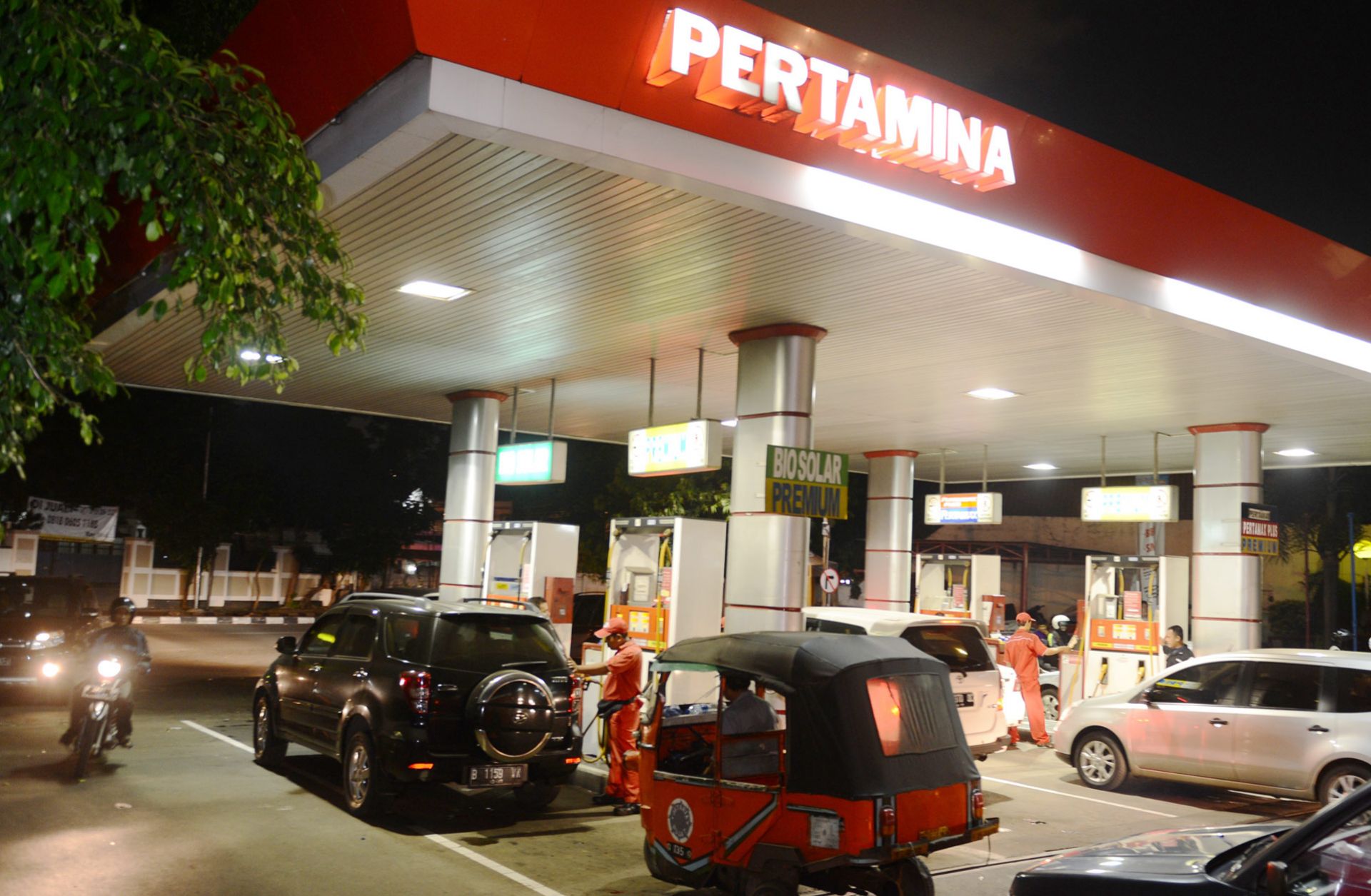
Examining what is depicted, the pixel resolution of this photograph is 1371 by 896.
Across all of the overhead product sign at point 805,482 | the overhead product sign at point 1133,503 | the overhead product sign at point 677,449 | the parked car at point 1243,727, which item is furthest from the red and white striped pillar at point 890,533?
the overhead product sign at point 805,482

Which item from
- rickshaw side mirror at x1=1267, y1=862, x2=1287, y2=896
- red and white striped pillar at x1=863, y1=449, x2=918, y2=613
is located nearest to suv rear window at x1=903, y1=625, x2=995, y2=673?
rickshaw side mirror at x1=1267, y1=862, x2=1287, y2=896

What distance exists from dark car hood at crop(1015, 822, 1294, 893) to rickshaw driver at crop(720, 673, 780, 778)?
6.53 ft

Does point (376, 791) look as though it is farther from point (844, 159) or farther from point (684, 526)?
point (844, 159)

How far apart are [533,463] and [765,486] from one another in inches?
231

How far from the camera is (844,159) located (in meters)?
7.86

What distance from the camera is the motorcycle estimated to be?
971 cm

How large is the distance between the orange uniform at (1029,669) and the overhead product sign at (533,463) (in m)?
6.64

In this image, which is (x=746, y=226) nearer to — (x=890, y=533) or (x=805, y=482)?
(x=805, y=482)

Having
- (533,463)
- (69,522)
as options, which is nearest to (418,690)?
(533,463)

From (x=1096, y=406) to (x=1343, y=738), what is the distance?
668cm

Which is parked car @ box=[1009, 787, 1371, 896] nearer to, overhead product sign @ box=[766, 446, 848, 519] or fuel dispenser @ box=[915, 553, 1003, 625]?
overhead product sign @ box=[766, 446, 848, 519]

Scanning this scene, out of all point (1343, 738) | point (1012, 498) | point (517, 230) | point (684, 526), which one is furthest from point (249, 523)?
point (1343, 738)

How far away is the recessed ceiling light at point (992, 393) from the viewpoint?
14.5 meters

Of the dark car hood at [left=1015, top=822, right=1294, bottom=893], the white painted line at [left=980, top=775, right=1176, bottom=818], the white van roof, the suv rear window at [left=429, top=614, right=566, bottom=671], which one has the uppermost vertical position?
the white van roof
